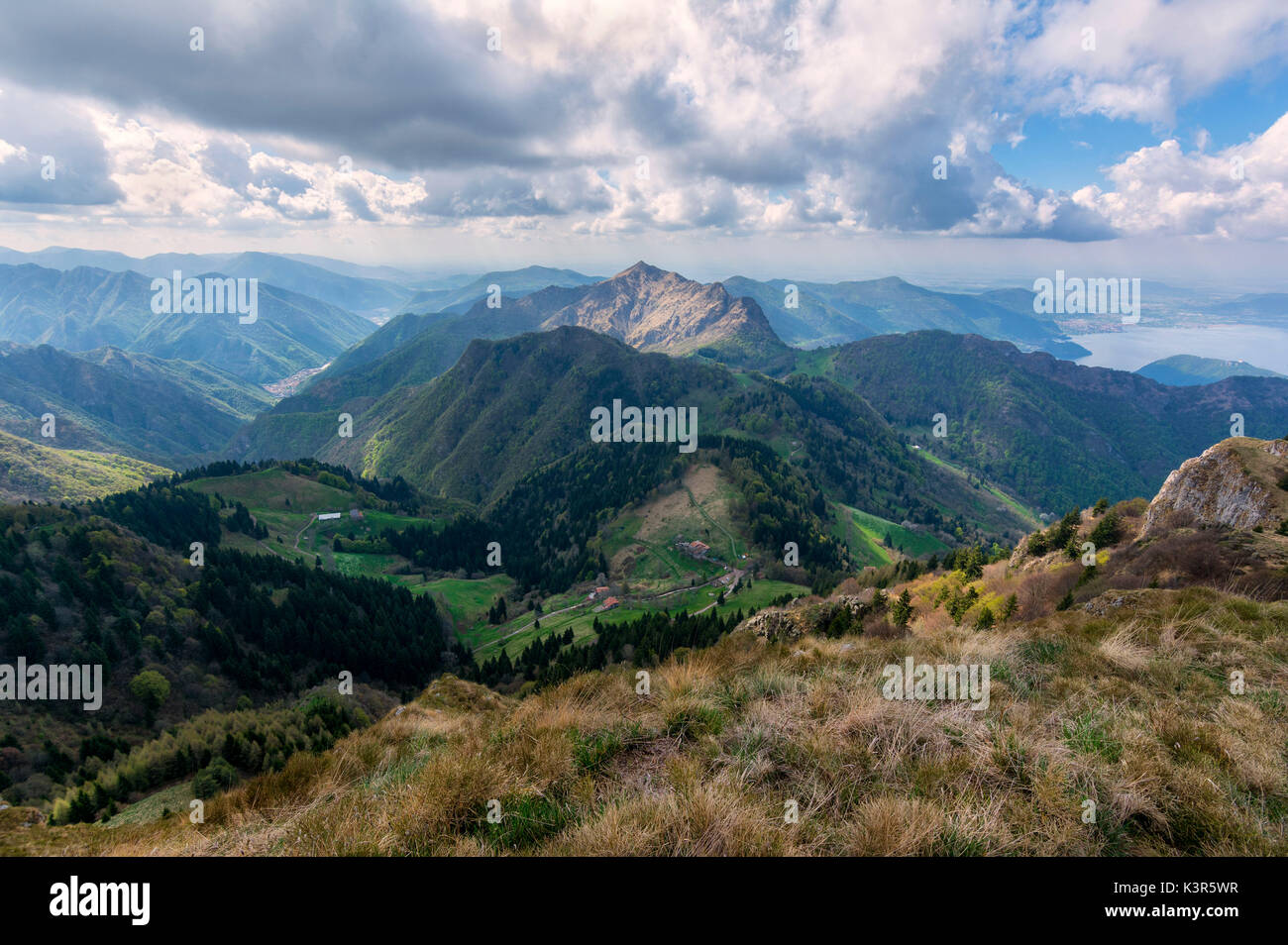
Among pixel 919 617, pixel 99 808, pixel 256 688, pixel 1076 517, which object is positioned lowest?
pixel 256 688

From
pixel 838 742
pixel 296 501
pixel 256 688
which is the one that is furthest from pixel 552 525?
pixel 838 742

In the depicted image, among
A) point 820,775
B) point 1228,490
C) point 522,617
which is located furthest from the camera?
point 522,617

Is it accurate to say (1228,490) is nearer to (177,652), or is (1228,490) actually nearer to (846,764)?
(846,764)

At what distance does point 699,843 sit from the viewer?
5.33 m

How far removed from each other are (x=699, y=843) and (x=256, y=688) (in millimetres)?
80895

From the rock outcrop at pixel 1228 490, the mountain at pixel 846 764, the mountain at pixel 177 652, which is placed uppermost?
the rock outcrop at pixel 1228 490

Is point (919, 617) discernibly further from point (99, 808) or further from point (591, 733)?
point (99, 808)

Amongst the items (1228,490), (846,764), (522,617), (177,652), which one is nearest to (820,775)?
(846,764)

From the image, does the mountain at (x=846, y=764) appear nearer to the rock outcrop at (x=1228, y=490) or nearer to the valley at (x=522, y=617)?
the valley at (x=522, y=617)

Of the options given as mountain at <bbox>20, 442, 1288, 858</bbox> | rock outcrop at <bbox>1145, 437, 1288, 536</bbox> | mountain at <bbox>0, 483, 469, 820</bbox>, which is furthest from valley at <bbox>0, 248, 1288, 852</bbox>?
rock outcrop at <bbox>1145, 437, 1288, 536</bbox>

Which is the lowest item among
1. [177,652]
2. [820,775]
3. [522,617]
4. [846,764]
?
[522,617]

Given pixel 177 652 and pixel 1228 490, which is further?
pixel 177 652

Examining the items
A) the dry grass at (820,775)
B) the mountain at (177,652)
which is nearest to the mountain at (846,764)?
the dry grass at (820,775)
